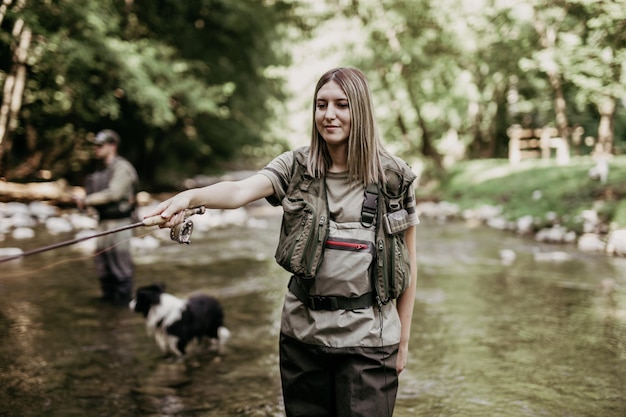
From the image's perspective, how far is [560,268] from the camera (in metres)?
10.1

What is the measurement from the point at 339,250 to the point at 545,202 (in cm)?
1374

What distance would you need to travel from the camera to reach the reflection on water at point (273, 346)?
15.2 feet

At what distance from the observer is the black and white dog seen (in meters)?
5.70

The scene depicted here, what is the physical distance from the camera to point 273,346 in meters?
6.12

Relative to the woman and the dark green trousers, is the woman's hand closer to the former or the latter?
the woman

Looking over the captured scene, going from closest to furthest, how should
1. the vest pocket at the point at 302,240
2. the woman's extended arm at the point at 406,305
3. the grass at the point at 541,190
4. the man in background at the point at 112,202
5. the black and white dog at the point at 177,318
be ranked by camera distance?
the vest pocket at the point at 302,240 → the woman's extended arm at the point at 406,305 → the black and white dog at the point at 177,318 → the man in background at the point at 112,202 → the grass at the point at 541,190

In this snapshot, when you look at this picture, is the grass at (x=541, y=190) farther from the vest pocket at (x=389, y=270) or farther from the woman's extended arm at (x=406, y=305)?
the vest pocket at (x=389, y=270)

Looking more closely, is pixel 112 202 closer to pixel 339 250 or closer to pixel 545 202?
pixel 339 250

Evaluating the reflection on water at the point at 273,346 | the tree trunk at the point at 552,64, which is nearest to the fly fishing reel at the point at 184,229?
the reflection on water at the point at 273,346

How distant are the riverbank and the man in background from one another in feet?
28.9

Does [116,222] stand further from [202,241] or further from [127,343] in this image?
[202,241]

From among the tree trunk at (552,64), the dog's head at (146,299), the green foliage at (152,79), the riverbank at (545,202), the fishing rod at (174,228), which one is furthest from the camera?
the tree trunk at (552,64)

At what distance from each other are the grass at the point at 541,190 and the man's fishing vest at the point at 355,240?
10.8 meters

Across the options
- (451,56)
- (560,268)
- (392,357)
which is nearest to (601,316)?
(560,268)
